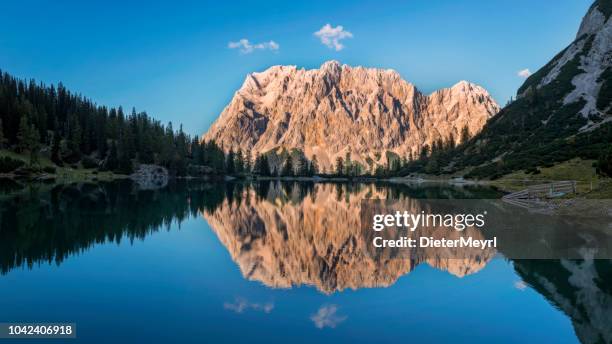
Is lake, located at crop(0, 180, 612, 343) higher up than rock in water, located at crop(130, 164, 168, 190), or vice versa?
rock in water, located at crop(130, 164, 168, 190)

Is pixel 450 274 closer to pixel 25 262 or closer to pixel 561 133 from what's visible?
pixel 25 262

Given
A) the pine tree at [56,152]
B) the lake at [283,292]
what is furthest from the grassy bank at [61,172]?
the lake at [283,292]

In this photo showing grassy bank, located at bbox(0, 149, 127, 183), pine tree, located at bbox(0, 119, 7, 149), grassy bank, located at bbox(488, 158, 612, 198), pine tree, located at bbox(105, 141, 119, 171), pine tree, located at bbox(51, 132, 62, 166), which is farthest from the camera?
pine tree, located at bbox(105, 141, 119, 171)

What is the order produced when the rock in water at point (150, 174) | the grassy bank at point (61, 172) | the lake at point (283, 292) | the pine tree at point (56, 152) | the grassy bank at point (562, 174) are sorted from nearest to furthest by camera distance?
the lake at point (283, 292), the grassy bank at point (562, 174), the grassy bank at point (61, 172), the pine tree at point (56, 152), the rock in water at point (150, 174)

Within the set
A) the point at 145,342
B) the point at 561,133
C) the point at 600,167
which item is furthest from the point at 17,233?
the point at 561,133

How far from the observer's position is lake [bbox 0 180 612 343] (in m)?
17.5

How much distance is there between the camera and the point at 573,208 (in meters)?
54.0

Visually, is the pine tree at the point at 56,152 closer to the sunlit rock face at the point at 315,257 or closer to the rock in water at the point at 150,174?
the rock in water at the point at 150,174

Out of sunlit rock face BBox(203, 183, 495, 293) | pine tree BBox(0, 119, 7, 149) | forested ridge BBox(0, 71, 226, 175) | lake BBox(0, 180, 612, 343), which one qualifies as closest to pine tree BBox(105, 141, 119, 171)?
forested ridge BBox(0, 71, 226, 175)

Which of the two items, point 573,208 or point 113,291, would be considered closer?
point 113,291

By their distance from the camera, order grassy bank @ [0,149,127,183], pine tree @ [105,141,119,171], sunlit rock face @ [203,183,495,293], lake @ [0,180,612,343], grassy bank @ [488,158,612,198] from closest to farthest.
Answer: lake @ [0,180,612,343] → sunlit rock face @ [203,183,495,293] → grassy bank @ [488,158,612,198] → grassy bank @ [0,149,127,183] → pine tree @ [105,141,119,171]

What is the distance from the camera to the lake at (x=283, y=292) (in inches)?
691

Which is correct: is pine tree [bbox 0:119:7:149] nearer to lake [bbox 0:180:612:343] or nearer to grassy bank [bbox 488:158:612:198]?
lake [bbox 0:180:612:343]

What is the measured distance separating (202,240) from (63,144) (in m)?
147
